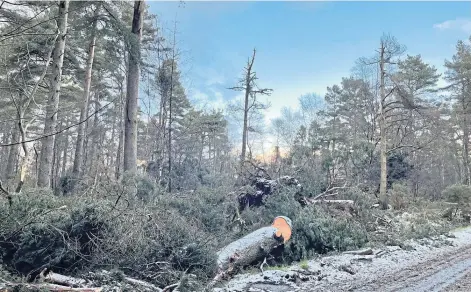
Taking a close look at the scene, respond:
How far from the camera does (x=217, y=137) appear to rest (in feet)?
104

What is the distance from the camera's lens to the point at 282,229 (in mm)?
7383

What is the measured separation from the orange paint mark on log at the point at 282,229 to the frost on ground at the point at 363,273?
790 millimetres

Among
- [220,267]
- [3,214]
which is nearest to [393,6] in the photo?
[220,267]

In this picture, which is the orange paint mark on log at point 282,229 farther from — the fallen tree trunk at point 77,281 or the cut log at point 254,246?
the fallen tree trunk at point 77,281

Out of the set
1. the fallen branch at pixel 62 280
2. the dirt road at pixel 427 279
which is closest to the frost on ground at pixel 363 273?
the dirt road at pixel 427 279

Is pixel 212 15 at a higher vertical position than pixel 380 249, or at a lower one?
higher

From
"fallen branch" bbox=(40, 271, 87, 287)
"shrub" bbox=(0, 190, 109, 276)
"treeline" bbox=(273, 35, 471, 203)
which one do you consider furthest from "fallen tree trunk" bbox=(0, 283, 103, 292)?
"treeline" bbox=(273, 35, 471, 203)

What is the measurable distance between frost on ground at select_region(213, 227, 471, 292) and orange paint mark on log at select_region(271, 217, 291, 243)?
2.59 feet

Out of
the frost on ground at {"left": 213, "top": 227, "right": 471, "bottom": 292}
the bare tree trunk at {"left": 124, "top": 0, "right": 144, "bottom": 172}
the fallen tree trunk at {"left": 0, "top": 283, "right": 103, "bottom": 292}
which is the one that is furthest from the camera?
the bare tree trunk at {"left": 124, "top": 0, "right": 144, "bottom": 172}

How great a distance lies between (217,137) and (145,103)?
12788mm

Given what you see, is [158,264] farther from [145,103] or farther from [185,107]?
[185,107]

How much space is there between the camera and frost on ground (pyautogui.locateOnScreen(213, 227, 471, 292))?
205 inches

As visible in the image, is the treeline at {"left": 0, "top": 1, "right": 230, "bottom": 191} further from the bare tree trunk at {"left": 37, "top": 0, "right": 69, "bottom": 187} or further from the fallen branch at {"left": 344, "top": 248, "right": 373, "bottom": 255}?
the fallen branch at {"left": 344, "top": 248, "right": 373, "bottom": 255}

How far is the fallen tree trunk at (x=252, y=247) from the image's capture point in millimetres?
5988
